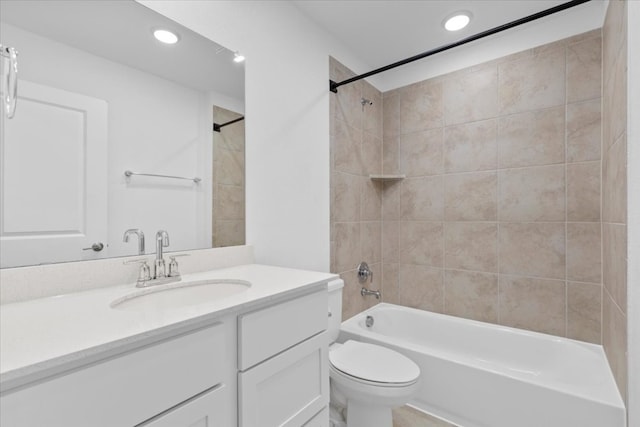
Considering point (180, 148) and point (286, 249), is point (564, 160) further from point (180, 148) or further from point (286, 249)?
point (180, 148)

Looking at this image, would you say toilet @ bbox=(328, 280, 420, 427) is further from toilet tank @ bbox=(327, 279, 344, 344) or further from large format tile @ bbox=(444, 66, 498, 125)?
large format tile @ bbox=(444, 66, 498, 125)

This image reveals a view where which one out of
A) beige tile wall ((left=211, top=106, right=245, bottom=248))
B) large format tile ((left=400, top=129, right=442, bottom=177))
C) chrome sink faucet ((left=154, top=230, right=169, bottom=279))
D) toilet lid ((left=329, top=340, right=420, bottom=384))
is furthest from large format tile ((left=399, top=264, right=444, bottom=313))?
chrome sink faucet ((left=154, top=230, right=169, bottom=279))

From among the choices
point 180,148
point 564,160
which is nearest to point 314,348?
point 180,148

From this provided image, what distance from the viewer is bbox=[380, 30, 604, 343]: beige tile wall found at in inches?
72.1

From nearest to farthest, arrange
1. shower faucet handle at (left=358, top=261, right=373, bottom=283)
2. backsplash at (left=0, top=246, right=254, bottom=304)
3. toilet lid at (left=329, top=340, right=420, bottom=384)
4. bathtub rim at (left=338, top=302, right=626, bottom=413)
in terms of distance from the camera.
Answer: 1. backsplash at (left=0, top=246, right=254, bottom=304)
2. bathtub rim at (left=338, top=302, right=626, bottom=413)
3. toilet lid at (left=329, top=340, right=420, bottom=384)
4. shower faucet handle at (left=358, top=261, right=373, bottom=283)

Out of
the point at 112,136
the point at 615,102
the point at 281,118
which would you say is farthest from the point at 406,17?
the point at 112,136

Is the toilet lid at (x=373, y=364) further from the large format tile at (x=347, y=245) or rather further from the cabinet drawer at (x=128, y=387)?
the cabinet drawer at (x=128, y=387)

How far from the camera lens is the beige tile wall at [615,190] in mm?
1237

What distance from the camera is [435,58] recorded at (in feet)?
7.79

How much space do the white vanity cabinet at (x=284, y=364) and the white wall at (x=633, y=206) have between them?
1.17m

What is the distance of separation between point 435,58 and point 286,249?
195 cm

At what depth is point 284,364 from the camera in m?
0.95

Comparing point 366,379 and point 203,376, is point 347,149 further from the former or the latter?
point 203,376

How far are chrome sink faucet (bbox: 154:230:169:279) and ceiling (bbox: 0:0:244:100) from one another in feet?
2.16
